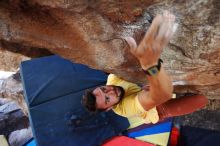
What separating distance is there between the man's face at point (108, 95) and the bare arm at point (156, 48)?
637 millimetres

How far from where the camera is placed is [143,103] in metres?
1.91

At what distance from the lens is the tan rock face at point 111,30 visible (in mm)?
1574

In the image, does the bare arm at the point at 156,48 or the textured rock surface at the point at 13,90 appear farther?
the textured rock surface at the point at 13,90

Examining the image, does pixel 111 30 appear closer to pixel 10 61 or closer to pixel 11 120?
pixel 10 61

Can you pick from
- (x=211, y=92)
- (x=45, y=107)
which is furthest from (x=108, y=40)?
(x=45, y=107)

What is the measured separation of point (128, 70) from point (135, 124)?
1.98 metres

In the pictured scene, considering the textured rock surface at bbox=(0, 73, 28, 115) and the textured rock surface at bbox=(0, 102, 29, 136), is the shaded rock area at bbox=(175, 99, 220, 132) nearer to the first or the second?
the textured rock surface at bbox=(0, 73, 28, 115)

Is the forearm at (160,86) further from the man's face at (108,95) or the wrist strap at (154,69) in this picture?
the man's face at (108,95)

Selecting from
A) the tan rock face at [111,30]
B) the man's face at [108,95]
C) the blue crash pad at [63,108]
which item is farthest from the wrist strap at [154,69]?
the blue crash pad at [63,108]

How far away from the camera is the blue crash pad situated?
353 centimetres

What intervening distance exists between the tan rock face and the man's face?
0.39 meters

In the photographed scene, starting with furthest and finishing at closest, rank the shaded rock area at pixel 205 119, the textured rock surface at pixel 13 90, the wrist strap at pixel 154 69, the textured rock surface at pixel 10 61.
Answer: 1. the textured rock surface at pixel 13 90
2. the shaded rock area at pixel 205 119
3. the textured rock surface at pixel 10 61
4. the wrist strap at pixel 154 69

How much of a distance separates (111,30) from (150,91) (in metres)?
0.37

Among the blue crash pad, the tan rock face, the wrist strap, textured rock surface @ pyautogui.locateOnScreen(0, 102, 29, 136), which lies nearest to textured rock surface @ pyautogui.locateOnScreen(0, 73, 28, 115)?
the blue crash pad
